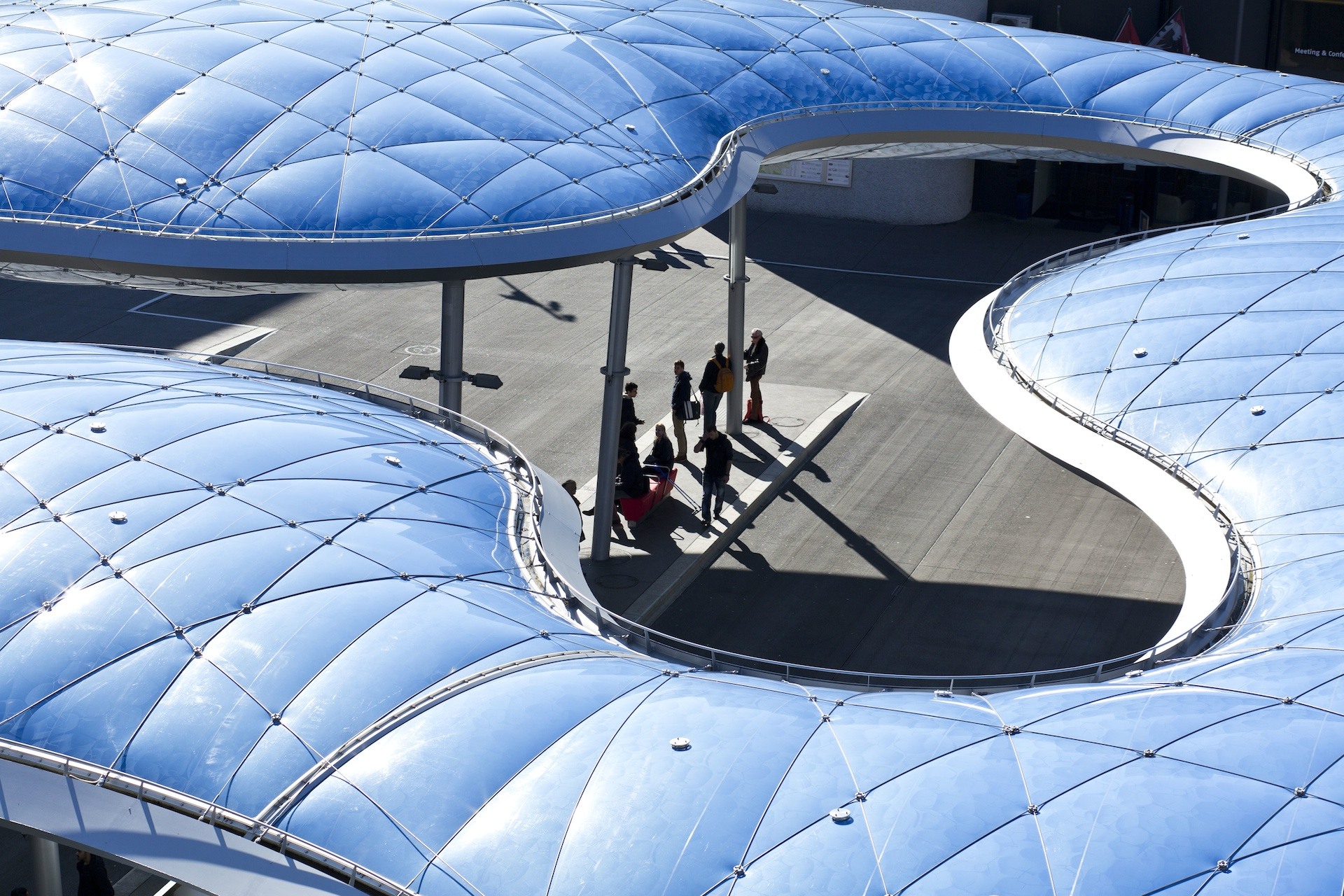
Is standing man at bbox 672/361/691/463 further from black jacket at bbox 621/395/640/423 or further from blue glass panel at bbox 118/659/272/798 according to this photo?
blue glass panel at bbox 118/659/272/798

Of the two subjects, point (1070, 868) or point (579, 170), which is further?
point (579, 170)

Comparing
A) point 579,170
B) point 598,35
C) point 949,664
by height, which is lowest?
point 949,664

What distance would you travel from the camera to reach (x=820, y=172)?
36.9 meters

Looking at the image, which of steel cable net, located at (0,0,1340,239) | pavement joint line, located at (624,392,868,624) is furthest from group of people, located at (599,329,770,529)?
steel cable net, located at (0,0,1340,239)

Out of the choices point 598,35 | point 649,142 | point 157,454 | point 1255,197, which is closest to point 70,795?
point 157,454

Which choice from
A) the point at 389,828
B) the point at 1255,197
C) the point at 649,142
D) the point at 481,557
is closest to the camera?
the point at 389,828

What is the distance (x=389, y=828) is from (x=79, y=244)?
10.2m

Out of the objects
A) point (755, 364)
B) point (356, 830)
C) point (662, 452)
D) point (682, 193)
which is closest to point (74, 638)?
point (356, 830)

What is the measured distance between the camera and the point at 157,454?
12055 millimetres

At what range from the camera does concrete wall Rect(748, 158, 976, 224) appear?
36062 millimetres

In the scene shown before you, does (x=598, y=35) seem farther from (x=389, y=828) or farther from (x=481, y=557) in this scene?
(x=389, y=828)

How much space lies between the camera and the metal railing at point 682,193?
16.3 m

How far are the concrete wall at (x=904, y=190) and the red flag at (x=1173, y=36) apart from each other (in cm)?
437

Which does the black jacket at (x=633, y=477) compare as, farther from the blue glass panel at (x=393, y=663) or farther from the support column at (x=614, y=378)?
A: the blue glass panel at (x=393, y=663)
